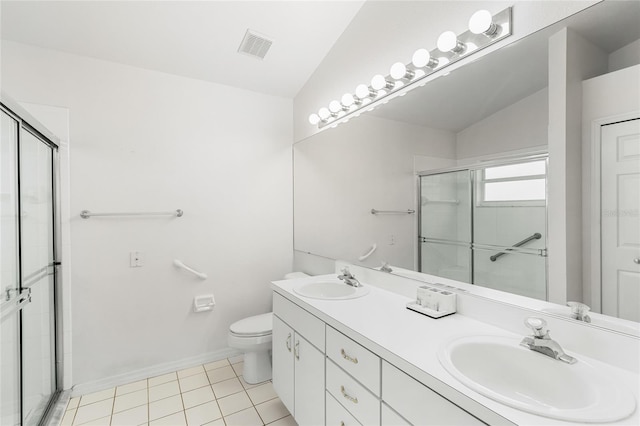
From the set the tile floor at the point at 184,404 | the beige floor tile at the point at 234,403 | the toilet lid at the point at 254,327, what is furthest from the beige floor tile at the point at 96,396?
the toilet lid at the point at 254,327

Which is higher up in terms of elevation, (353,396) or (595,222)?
(595,222)

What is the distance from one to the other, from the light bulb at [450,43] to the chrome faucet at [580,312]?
1130 mm

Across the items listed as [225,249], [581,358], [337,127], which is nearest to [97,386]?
[225,249]

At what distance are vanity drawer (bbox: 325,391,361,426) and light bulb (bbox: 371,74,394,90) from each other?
1640 mm

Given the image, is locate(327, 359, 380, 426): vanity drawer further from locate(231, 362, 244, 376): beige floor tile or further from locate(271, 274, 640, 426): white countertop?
locate(231, 362, 244, 376): beige floor tile

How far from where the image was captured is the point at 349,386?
3.86 ft

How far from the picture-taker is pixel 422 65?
1511 mm

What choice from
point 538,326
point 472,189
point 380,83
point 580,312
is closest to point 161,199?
point 380,83

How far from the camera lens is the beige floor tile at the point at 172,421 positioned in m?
1.74

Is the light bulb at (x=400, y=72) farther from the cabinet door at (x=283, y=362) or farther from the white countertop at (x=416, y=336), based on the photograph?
the cabinet door at (x=283, y=362)

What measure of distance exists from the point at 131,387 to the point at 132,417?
0.35 meters

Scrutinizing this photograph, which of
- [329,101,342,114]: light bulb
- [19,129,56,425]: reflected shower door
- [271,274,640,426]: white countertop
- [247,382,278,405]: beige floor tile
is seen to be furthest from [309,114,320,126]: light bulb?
[247,382,278,405]: beige floor tile

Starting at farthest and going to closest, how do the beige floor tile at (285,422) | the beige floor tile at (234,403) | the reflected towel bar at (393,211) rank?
the beige floor tile at (234,403) → the beige floor tile at (285,422) → the reflected towel bar at (393,211)

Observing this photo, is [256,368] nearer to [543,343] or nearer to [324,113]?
[543,343]
